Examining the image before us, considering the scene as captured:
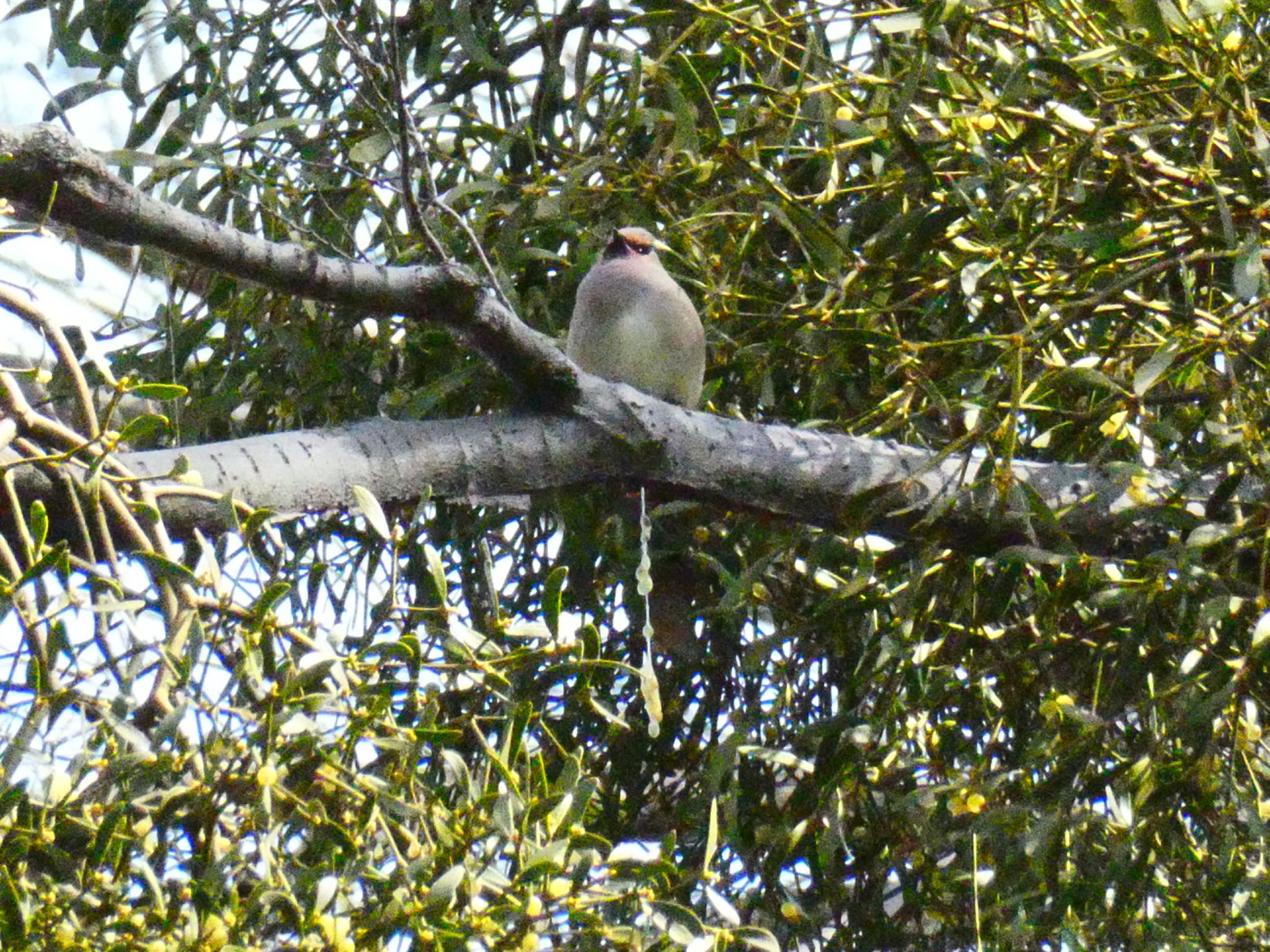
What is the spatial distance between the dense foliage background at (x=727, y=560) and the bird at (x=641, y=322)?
9 cm

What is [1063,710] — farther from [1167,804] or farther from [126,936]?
[126,936]

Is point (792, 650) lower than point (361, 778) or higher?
higher

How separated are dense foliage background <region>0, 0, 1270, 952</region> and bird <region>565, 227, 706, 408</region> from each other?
0.09 m

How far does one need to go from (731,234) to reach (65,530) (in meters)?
1.00

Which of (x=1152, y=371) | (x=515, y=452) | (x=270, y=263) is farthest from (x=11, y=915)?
(x=1152, y=371)

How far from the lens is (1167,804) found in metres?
1.53

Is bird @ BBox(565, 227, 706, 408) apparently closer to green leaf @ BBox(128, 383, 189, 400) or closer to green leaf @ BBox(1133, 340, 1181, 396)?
green leaf @ BBox(1133, 340, 1181, 396)

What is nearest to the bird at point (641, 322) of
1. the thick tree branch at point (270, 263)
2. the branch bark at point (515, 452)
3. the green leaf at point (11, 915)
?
the branch bark at point (515, 452)

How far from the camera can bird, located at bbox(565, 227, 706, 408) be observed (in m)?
2.35

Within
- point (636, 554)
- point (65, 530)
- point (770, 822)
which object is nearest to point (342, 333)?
point (636, 554)

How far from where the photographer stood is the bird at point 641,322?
2.35 m

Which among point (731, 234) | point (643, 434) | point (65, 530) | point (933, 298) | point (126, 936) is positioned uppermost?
point (731, 234)

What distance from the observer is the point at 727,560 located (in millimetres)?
2064

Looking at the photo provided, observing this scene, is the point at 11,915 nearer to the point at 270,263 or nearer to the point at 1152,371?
the point at 270,263
